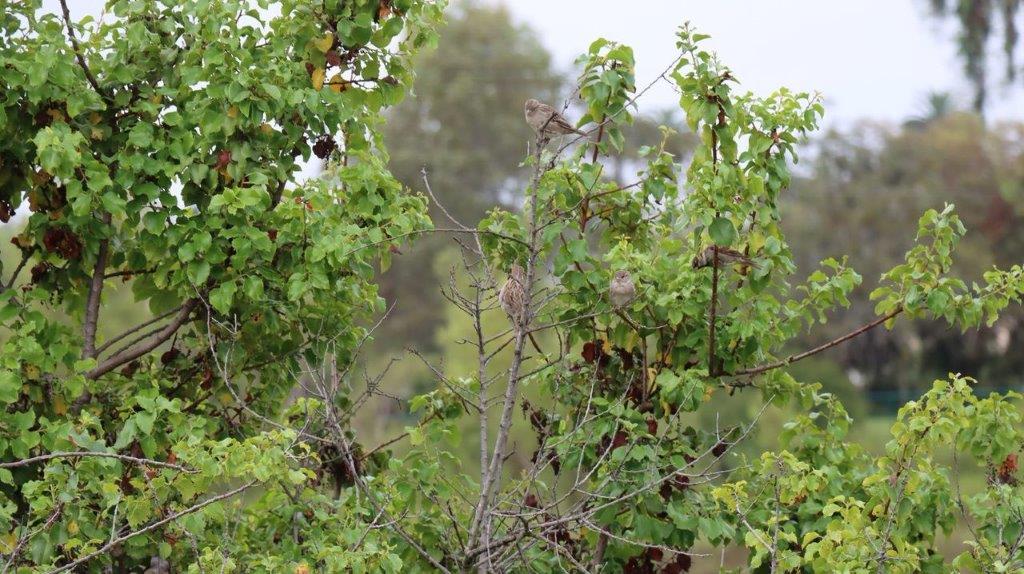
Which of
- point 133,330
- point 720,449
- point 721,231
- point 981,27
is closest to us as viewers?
point 721,231

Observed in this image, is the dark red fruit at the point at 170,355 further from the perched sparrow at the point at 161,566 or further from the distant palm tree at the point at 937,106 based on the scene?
the distant palm tree at the point at 937,106

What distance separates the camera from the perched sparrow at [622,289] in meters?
4.63

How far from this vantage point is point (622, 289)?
465 centimetres

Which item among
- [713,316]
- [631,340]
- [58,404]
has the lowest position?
[58,404]

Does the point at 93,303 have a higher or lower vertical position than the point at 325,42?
lower

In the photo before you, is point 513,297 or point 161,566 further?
point 161,566

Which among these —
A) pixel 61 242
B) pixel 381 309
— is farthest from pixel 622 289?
pixel 61 242

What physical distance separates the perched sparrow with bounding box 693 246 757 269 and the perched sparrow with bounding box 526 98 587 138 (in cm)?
65

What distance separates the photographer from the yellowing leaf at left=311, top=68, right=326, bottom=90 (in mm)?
4973

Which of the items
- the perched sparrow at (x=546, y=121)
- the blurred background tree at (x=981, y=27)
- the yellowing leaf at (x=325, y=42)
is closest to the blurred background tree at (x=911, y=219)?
the blurred background tree at (x=981, y=27)

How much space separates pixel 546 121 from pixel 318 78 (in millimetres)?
1047

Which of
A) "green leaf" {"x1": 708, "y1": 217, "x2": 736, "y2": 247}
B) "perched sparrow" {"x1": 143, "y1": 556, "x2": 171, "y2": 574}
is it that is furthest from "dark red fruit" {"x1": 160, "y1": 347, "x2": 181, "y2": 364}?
"green leaf" {"x1": 708, "y1": 217, "x2": 736, "y2": 247}

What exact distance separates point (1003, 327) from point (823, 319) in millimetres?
33132

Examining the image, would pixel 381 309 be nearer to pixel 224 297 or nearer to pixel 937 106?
pixel 224 297
